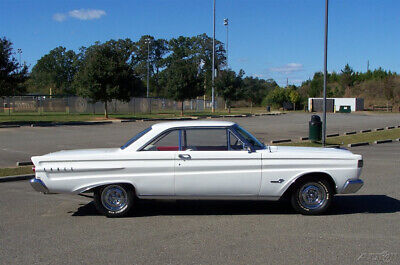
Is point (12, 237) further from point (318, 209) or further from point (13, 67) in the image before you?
point (13, 67)

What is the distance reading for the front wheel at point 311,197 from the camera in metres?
6.67

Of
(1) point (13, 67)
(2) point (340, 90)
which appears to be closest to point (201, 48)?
(2) point (340, 90)

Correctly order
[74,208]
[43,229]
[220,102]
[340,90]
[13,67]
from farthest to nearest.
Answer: [340,90], [220,102], [13,67], [74,208], [43,229]

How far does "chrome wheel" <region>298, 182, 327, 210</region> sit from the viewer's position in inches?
263

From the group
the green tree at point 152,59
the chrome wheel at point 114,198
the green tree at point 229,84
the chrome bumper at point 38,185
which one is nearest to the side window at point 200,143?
the chrome wheel at point 114,198

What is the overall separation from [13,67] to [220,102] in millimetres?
49517

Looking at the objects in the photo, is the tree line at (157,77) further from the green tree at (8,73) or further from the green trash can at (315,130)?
the green trash can at (315,130)

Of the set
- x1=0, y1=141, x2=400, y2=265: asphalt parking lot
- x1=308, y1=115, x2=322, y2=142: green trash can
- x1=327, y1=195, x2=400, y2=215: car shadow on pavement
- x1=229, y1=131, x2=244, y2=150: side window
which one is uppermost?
x1=229, y1=131, x2=244, y2=150: side window

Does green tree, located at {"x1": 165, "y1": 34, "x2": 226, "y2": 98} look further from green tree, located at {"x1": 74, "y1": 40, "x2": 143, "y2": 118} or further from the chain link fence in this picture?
green tree, located at {"x1": 74, "y1": 40, "x2": 143, "y2": 118}

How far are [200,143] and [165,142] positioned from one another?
0.58 metres

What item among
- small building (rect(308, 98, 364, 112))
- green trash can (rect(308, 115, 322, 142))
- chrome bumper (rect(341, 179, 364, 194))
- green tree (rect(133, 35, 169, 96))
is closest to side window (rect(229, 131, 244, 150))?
chrome bumper (rect(341, 179, 364, 194))

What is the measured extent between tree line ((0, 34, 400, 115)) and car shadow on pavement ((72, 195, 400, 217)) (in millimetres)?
22953

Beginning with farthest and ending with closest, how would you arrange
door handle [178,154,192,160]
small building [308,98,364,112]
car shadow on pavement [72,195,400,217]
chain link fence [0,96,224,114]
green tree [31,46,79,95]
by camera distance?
green tree [31,46,79,95], small building [308,98,364,112], chain link fence [0,96,224,114], car shadow on pavement [72,195,400,217], door handle [178,154,192,160]

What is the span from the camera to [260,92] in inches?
3863
